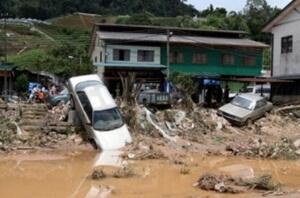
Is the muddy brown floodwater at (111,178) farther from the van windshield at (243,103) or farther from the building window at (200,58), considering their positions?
the building window at (200,58)

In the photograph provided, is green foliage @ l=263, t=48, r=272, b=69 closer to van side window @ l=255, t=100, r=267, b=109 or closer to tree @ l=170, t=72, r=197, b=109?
tree @ l=170, t=72, r=197, b=109

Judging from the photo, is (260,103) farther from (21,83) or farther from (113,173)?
(21,83)

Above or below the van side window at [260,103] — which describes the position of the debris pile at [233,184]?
above

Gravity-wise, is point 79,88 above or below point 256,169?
above

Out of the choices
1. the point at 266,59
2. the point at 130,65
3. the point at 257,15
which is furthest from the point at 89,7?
the point at 130,65

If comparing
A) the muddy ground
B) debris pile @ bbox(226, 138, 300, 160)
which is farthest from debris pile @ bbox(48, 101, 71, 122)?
debris pile @ bbox(226, 138, 300, 160)

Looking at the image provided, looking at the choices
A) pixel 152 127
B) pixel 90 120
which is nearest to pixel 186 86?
pixel 152 127

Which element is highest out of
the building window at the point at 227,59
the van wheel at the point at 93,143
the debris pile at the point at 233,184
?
the building window at the point at 227,59

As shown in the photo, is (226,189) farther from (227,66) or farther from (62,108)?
(227,66)

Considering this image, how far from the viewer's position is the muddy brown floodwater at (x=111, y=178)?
15.1 metres

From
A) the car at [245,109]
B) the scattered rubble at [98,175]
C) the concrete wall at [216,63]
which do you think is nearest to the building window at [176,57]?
the concrete wall at [216,63]

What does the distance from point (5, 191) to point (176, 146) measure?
11434 millimetres

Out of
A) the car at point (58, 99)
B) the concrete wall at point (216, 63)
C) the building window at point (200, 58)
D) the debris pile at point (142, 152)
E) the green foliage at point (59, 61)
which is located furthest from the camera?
the building window at point (200, 58)

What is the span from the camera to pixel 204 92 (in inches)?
1686
